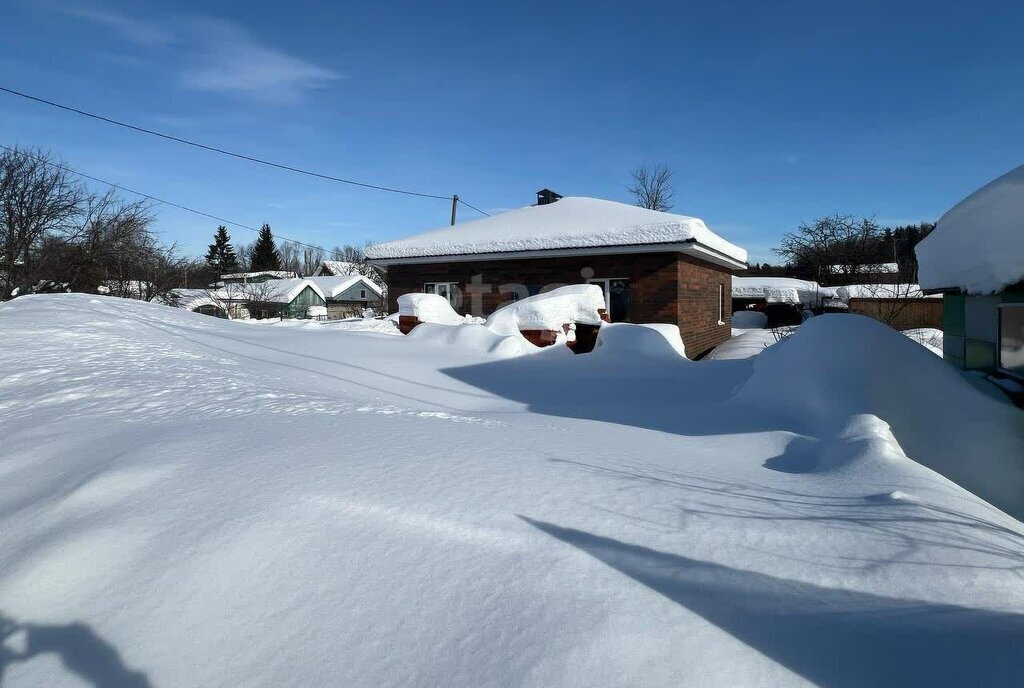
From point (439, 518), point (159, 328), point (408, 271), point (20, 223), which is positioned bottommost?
point (439, 518)

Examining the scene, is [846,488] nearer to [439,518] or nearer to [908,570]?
[908,570]

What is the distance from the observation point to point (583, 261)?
1314cm

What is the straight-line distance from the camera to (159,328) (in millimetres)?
8273

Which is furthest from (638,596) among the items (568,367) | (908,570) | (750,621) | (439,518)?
(568,367)

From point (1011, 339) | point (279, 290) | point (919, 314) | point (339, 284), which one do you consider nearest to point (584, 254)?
point (1011, 339)

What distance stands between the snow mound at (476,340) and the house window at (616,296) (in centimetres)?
390

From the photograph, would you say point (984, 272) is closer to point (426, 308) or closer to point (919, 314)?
point (426, 308)

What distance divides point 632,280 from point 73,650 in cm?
1176

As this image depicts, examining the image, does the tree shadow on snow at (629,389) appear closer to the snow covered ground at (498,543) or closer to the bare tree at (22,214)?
the snow covered ground at (498,543)

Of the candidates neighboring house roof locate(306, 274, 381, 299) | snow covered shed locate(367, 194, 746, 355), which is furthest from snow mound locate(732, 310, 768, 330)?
neighboring house roof locate(306, 274, 381, 299)

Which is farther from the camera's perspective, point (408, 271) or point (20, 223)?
point (20, 223)

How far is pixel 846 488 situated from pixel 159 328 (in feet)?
28.5

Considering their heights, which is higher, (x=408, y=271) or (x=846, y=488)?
(x=408, y=271)

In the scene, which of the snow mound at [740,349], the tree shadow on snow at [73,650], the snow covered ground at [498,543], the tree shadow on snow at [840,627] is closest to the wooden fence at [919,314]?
the snow mound at [740,349]
